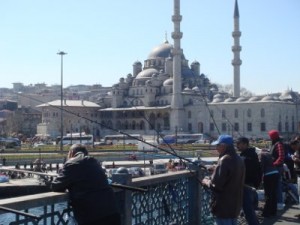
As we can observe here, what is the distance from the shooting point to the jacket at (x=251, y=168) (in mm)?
6703

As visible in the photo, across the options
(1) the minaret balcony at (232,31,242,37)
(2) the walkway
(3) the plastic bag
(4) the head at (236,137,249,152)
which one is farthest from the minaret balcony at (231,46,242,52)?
(3) the plastic bag

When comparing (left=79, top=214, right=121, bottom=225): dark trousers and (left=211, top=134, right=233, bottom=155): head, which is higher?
(left=211, top=134, right=233, bottom=155): head

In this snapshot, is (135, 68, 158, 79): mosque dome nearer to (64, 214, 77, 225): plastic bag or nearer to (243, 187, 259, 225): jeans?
(243, 187, 259, 225): jeans

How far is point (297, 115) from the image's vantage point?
229 feet

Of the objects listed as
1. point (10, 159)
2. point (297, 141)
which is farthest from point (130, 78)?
point (297, 141)

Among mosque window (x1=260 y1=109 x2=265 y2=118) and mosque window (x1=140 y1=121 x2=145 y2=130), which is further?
mosque window (x1=140 y1=121 x2=145 y2=130)

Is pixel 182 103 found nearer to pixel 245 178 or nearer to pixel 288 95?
pixel 288 95

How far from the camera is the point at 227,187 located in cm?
480

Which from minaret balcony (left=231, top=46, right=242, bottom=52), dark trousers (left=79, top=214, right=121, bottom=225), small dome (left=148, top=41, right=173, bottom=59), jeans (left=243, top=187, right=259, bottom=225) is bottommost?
jeans (left=243, top=187, right=259, bottom=225)

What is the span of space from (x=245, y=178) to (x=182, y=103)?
63.7 meters

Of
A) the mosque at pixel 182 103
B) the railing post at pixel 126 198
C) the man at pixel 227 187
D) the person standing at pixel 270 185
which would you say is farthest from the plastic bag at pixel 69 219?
the mosque at pixel 182 103

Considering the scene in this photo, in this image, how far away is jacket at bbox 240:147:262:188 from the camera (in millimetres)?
6703

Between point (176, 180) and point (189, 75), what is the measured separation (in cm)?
7646

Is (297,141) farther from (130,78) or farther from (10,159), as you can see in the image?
(130,78)
